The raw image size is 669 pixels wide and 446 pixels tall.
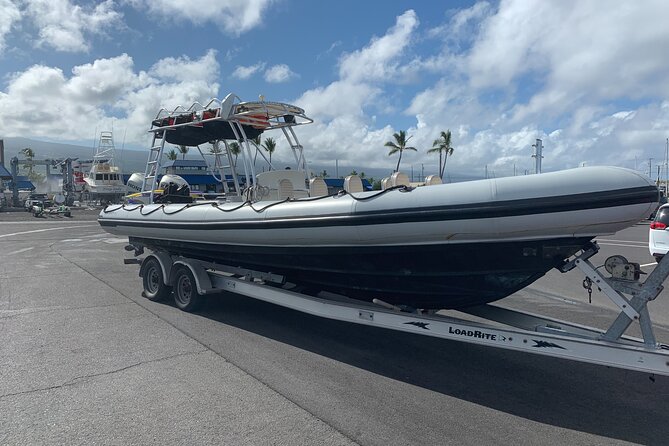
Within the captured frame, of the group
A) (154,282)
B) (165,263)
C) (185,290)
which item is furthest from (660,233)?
(154,282)

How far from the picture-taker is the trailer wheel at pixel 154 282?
725 cm

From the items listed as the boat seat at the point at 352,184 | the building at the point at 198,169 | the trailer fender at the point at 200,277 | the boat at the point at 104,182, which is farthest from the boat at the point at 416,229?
the boat at the point at 104,182

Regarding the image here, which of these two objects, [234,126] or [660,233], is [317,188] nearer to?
[234,126]

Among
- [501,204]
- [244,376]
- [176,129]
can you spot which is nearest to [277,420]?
[244,376]

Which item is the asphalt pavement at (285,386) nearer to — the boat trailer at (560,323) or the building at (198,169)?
the boat trailer at (560,323)

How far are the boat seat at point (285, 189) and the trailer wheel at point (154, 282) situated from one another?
2.36 m

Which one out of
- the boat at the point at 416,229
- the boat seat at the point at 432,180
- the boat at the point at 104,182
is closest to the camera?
the boat at the point at 416,229

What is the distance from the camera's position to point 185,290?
6883 millimetres

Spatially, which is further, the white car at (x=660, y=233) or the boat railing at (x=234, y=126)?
the white car at (x=660, y=233)

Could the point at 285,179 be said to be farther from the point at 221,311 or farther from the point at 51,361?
the point at 51,361

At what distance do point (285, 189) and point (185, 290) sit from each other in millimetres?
2106

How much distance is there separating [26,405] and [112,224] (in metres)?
5.01

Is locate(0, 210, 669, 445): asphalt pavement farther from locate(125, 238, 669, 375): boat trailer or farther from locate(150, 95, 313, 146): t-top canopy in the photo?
locate(150, 95, 313, 146): t-top canopy

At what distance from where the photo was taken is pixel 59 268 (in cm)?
1066
